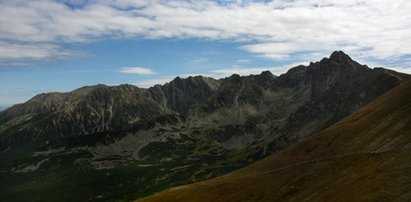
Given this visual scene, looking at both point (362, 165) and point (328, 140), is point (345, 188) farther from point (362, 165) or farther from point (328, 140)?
point (328, 140)

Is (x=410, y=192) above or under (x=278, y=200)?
above

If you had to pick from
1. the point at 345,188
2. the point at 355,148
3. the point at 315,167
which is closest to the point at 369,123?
the point at 355,148

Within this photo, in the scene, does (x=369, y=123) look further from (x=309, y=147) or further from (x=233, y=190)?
(x=233, y=190)

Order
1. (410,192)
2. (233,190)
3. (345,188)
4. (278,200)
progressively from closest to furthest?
(410,192) < (345,188) < (278,200) < (233,190)

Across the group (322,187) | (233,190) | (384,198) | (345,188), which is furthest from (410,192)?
(233,190)

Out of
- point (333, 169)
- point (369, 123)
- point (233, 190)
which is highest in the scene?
point (369, 123)

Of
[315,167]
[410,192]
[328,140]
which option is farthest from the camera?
[328,140]

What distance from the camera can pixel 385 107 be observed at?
136750mm

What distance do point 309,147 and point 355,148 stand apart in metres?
28.0

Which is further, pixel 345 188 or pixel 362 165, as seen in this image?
pixel 362 165

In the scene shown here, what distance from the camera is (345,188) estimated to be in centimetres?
8106

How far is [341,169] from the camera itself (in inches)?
3976

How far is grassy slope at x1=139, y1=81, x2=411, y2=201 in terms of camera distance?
76250 mm

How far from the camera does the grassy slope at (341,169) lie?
76.2m
